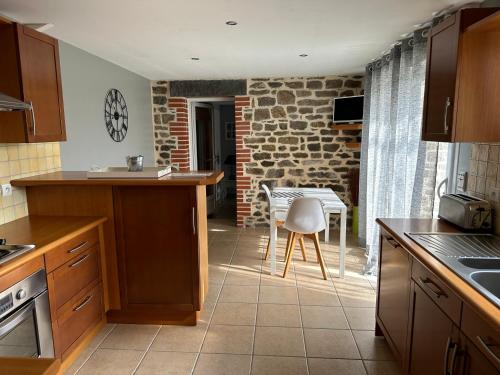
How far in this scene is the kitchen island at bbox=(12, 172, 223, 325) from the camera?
2.47m

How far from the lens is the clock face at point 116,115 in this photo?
378 centimetres

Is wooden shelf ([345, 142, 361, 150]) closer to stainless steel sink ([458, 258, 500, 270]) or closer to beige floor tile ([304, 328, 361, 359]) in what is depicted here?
beige floor tile ([304, 328, 361, 359])

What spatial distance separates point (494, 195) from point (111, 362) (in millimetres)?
2541

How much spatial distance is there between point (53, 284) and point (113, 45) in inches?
85.6

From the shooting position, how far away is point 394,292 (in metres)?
2.08

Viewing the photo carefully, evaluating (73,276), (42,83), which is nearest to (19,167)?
(42,83)

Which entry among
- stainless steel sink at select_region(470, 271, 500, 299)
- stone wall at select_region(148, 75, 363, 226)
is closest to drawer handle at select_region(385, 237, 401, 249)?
stainless steel sink at select_region(470, 271, 500, 299)

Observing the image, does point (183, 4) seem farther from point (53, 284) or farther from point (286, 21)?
point (53, 284)

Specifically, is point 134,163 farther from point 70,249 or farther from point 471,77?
point 471,77

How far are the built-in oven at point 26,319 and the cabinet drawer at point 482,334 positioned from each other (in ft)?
6.34

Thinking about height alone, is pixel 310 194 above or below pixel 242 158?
below

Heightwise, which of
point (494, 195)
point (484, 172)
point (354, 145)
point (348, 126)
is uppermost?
point (348, 126)

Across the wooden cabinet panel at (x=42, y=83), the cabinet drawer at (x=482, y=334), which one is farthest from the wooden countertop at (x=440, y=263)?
the wooden cabinet panel at (x=42, y=83)

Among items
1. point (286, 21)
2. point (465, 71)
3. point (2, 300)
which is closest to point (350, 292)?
point (465, 71)
